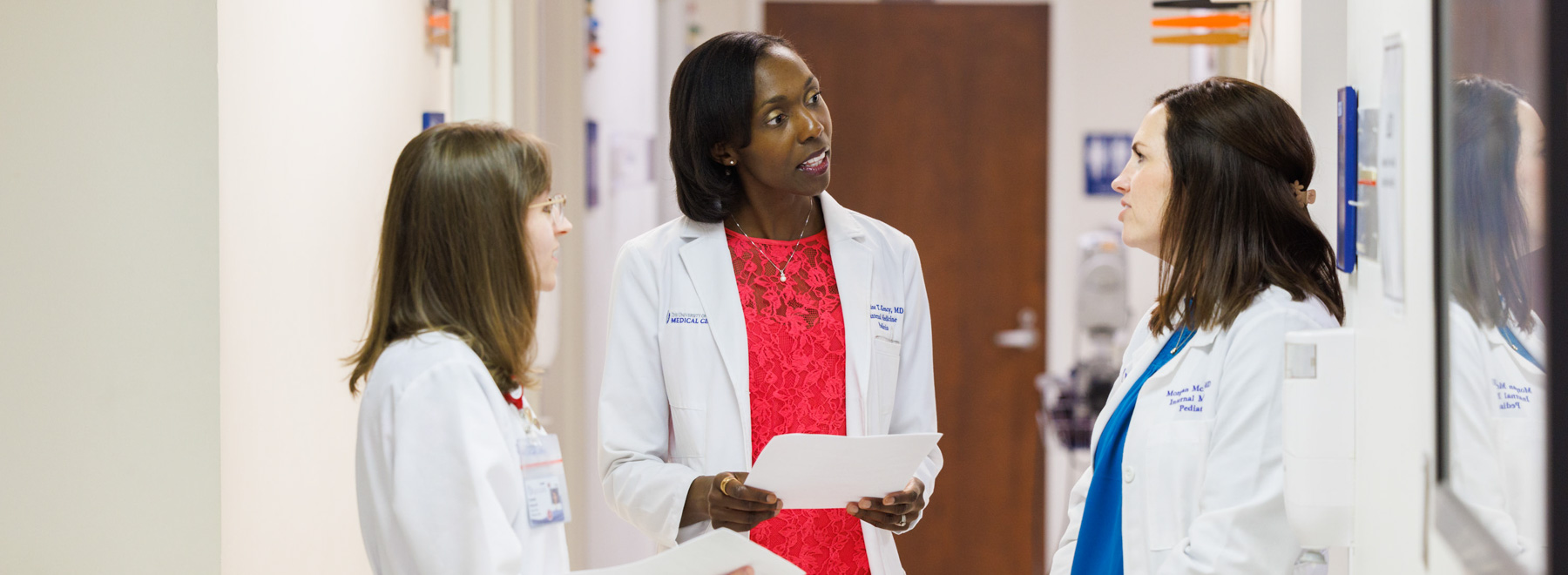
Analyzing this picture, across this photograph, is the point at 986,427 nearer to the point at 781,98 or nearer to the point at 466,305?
the point at 781,98

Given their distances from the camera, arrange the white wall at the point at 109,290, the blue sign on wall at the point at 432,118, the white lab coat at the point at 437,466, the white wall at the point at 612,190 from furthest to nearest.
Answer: the white wall at the point at 612,190 < the blue sign on wall at the point at 432,118 < the white wall at the point at 109,290 < the white lab coat at the point at 437,466

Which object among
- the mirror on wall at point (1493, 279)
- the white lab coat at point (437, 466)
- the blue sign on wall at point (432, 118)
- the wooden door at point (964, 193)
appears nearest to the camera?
the mirror on wall at point (1493, 279)

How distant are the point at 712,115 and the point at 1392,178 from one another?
89 centimetres

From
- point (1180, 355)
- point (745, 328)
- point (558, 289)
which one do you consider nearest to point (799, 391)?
point (745, 328)

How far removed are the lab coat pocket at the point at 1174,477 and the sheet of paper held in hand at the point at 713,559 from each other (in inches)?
16.4

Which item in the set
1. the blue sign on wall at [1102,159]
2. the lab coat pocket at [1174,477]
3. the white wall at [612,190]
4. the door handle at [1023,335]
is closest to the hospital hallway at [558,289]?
the lab coat pocket at [1174,477]

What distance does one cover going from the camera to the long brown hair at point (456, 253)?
4.36 ft

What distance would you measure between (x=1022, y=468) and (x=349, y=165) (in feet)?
10.1

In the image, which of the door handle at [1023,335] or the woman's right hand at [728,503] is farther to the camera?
the door handle at [1023,335]

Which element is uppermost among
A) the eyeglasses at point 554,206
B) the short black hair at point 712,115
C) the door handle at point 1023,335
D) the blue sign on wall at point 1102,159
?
the blue sign on wall at point 1102,159

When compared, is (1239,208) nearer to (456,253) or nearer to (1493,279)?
(1493,279)

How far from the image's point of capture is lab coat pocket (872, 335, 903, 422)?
1704 millimetres

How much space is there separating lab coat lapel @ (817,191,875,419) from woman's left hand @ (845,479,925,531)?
5.1 inches

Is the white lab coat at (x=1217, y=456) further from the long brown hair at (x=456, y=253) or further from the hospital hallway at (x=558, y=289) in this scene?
the long brown hair at (x=456, y=253)
